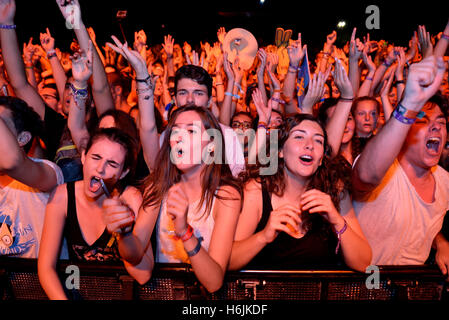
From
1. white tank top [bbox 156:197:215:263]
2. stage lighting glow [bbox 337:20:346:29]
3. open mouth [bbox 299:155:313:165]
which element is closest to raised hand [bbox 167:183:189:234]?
white tank top [bbox 156:197:215:263]

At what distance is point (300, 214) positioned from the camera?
1.60 m

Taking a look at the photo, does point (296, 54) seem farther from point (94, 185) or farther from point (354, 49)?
point (94, 185)

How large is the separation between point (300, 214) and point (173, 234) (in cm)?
70

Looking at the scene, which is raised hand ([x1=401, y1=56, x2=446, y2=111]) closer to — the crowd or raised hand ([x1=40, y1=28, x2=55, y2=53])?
the crowd

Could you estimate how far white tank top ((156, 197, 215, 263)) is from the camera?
151 centimetres

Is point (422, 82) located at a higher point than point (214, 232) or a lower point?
higher

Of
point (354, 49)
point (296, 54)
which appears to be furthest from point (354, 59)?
point (296, 54)

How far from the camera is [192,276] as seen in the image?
123cm

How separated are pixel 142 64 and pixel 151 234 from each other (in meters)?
1.08

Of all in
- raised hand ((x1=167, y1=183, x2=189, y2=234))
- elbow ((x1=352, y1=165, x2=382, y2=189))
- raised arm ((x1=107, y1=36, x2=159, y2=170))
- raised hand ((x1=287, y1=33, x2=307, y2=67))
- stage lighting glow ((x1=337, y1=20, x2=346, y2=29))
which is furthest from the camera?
stage lighting glow ((x1=337, y1=20, x2=346, y2=29))

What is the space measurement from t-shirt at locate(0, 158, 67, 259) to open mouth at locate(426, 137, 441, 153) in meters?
2.21

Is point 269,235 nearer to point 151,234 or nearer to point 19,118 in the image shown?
point 151,234

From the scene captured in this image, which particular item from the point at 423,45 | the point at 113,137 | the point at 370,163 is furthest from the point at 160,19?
the point at 370,163

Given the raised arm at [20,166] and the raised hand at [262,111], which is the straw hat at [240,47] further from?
the raised arm at [20,166]
